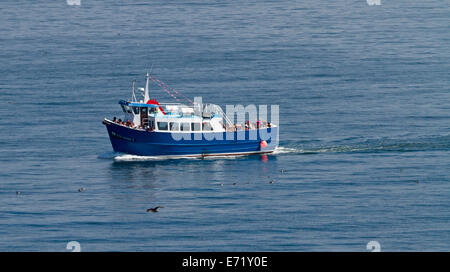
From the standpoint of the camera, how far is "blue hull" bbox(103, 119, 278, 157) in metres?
110

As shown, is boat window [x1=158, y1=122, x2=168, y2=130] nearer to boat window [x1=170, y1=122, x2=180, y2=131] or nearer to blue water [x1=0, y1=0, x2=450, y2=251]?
boat window [x1=170, y1=122, x2=180, y2=131]

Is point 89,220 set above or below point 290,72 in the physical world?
below

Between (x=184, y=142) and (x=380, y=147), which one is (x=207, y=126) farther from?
(x=380, y=147)

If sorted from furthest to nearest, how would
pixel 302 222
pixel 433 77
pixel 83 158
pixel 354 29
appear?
pixel 354 29 < pixel 433 77 < pixel 83 158 < pixel 302 222

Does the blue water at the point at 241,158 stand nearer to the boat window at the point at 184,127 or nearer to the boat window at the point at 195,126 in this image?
the boat window at the point at 195,126

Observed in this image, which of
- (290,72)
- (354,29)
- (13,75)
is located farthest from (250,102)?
(354,29)

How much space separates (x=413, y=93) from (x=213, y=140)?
141ft

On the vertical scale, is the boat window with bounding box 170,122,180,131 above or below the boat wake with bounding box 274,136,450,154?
above

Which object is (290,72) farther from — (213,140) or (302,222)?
(302,222)

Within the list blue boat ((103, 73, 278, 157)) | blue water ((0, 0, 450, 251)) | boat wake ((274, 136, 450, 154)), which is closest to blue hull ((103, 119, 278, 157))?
blue boat ((103, 73, 278, 157))

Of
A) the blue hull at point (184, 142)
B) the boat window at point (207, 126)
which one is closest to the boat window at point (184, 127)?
the blue hull at point (184, 142)

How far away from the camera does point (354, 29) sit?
195 meters

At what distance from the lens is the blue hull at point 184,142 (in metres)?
110

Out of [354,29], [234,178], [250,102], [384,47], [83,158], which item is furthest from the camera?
[354,29]
